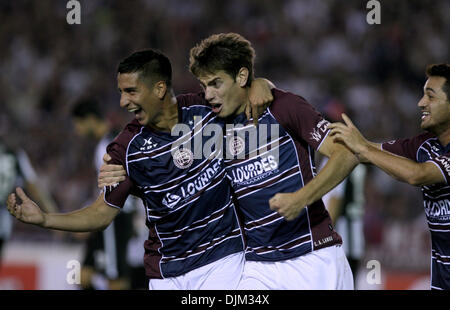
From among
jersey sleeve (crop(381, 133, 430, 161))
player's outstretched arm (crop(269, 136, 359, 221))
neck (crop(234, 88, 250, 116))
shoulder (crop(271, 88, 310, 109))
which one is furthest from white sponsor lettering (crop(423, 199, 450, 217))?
neck (crop(234, 88, 250, 116))

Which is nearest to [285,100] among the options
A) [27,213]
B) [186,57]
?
[27,213]

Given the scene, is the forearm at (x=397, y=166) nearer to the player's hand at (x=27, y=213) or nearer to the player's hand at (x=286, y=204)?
the player's hand at (x=286, y=204)

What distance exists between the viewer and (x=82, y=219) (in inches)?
170

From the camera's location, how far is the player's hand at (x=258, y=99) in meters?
4.21

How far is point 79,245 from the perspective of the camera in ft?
28.4

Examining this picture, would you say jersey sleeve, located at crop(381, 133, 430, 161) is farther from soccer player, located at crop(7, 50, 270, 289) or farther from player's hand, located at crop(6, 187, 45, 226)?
player's hand, located at crop(6, 187, 45, 226)

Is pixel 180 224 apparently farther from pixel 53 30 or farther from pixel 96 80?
pixel 53 30

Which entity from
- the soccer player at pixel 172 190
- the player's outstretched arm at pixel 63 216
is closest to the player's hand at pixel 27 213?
the player's outstretched arm at pixel 63 216

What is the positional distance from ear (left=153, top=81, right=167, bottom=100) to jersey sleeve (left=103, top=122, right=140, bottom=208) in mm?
301

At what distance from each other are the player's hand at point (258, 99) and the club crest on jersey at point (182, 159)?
0.44 m

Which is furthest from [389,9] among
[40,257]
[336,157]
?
[336,157]

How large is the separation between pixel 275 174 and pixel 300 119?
14.1 inches

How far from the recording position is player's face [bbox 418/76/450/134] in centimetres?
450

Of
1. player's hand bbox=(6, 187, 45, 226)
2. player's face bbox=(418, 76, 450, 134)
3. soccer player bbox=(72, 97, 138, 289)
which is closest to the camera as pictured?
player's hand bbox=(6, 187, 45, 226)
